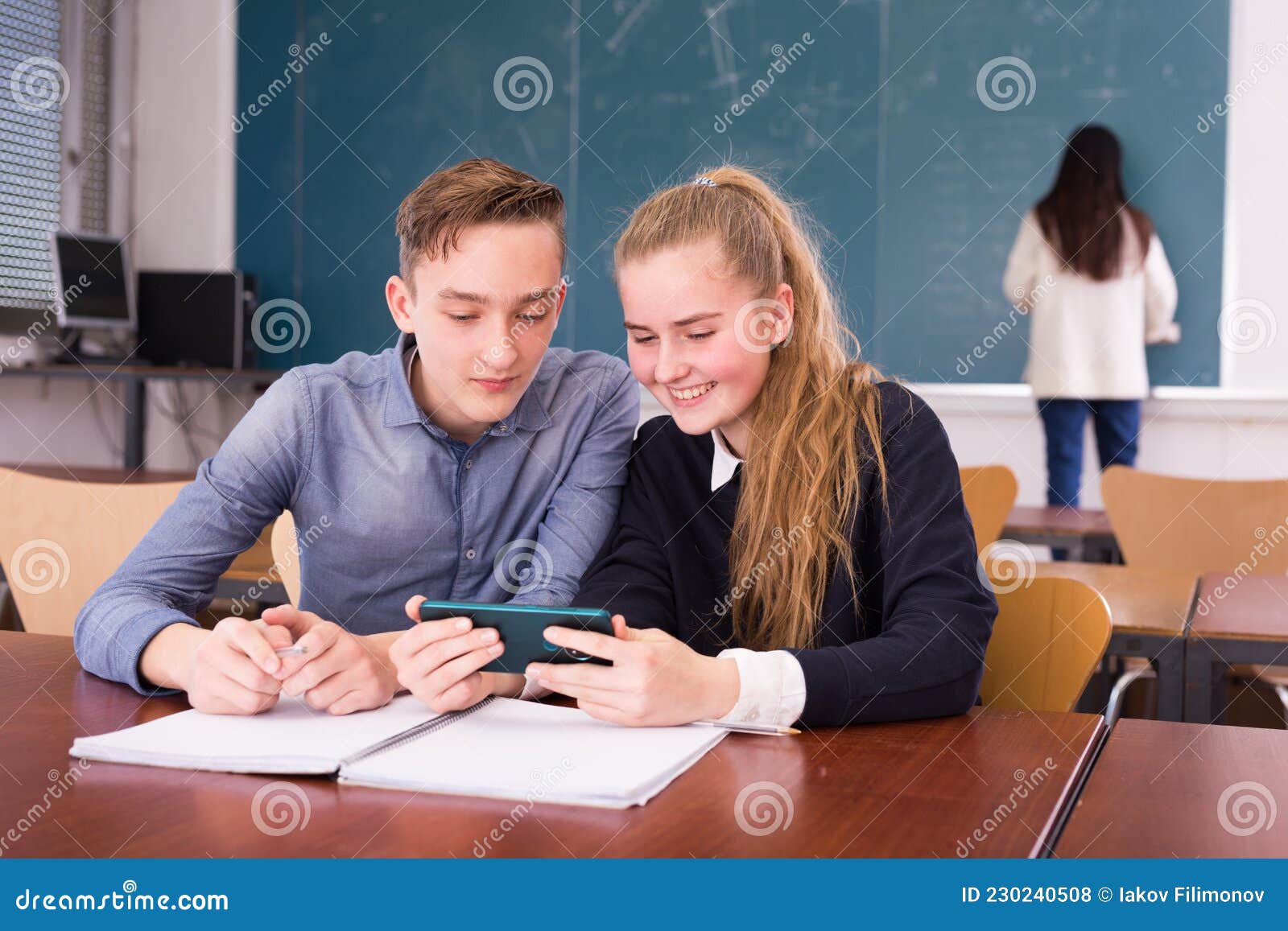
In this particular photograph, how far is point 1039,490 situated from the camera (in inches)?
195

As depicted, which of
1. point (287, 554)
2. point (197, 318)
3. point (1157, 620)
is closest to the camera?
point (1157, 620)

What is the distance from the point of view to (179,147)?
6207 millimetres

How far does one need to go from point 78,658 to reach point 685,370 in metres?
0.71

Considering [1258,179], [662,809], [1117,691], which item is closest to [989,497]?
[1117,691]

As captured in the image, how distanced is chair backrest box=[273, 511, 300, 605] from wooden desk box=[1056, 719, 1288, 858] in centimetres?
124

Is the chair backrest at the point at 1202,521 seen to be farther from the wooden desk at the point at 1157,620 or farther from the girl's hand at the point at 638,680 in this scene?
the girl's hand at the point at 638,680

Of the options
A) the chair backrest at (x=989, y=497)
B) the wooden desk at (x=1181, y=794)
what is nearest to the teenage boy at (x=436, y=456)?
the wooden desk at (x=1181, y=794)

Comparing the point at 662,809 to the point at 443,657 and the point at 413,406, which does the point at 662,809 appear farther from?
the point at 413,406

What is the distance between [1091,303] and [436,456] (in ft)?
12.1

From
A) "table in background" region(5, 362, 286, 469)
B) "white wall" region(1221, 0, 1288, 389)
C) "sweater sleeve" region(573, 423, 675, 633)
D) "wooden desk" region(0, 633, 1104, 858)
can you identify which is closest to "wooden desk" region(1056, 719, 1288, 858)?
"wooden desk" region(0, 633, 1104, 858)

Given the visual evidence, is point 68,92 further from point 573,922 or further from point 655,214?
point 573,922

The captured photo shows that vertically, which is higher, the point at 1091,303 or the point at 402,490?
the point at 1091,303

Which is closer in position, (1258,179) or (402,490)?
(402,490)

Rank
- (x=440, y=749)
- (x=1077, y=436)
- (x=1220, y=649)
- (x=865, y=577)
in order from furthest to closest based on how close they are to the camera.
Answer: (x=1077, y=436), (x=1220, y=649), (x=865, y=577), (x=440, y=749)
